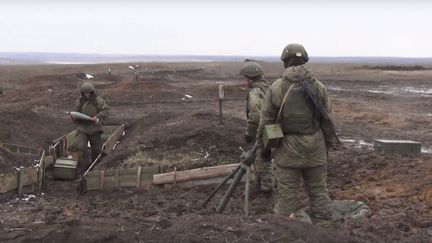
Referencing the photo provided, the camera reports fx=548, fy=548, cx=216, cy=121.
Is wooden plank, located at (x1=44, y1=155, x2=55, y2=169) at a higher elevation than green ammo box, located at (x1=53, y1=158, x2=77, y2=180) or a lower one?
higher

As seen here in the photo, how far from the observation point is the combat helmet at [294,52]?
5.77 m

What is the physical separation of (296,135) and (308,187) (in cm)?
64

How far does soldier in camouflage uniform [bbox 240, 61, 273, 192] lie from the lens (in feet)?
24.2

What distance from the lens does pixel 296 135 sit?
577cm

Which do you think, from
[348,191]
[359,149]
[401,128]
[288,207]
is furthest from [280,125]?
[401,128]

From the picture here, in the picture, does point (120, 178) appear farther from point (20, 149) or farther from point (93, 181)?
point (20, 149)

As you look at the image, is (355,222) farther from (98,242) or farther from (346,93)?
(346,93)

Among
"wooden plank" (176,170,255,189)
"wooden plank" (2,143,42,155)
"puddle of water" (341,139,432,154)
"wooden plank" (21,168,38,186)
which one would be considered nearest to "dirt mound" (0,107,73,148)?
"wooden plank" (2,143,42,155)

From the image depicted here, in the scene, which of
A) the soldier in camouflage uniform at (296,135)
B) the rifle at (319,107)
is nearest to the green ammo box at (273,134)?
the soldier in camouflage uniform at (296,135)

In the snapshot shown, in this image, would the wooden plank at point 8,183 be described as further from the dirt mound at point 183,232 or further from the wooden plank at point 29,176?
the dirt mound at point 183,232

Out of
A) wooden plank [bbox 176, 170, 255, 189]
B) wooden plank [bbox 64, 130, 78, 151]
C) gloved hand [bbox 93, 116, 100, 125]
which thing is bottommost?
wooden plank [bbox 176, 170, 255, 189]

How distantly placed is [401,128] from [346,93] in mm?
11826

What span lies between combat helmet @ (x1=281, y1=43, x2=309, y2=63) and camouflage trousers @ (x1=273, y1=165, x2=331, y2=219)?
118 centimetres

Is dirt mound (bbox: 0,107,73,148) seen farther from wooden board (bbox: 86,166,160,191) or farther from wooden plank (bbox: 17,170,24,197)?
wooden board (bbox: 86,166,160,191)
